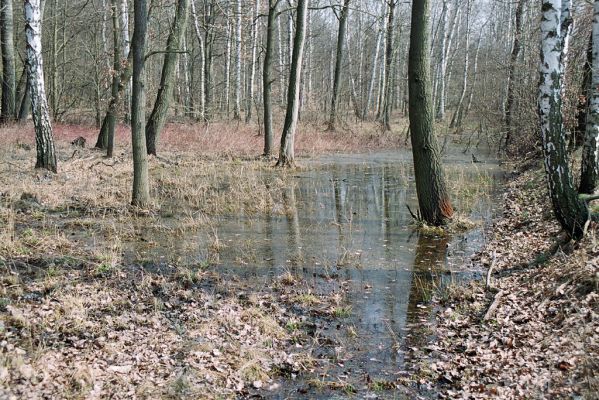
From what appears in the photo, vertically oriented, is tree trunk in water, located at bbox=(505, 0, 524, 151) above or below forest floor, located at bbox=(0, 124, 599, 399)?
above

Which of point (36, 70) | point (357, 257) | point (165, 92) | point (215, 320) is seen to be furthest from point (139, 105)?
point (165, 92)

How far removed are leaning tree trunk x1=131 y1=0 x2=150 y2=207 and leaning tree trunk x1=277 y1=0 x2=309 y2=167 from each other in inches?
311

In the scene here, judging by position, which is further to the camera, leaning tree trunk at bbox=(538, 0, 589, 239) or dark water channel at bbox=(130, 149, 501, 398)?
leaning tree trunk at bbox=(538, 0, 589, 239)

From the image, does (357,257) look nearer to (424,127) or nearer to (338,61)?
(424,127)

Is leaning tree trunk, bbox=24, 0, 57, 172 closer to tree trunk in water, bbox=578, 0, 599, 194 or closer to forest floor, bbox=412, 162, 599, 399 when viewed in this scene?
forest floor, bbox=412, 162, 599, 399

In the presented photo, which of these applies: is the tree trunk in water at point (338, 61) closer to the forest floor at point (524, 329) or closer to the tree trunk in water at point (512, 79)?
the tree trunk in water at point (512, 79)

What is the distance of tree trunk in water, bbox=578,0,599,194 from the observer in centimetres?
872

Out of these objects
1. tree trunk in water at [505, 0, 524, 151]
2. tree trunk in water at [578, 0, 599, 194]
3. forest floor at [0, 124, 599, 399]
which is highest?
tree trunk in water at [505, 0, 524, 151]

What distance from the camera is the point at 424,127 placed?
32.5ft

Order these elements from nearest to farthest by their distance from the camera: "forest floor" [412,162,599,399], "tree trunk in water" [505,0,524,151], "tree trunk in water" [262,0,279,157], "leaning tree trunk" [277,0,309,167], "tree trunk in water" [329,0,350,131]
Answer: "forest floor" [412,162,599,399] → "leaning tree trunk" [277,0,309,167] → "tree trunk in water" [262,0,279,157] → "tree trunk in water" [505,0,524,151] → "tree trunk in water" [329,0,350,131]

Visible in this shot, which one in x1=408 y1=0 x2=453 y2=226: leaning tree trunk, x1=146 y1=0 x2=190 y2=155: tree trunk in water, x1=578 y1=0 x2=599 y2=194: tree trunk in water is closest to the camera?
x1=578 y1=0 x2=599 y2=194: tree trunk in water

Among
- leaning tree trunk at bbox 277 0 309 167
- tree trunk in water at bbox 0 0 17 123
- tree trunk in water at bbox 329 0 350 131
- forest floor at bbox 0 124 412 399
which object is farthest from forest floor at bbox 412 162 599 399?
tree trunk in water at bbox 329 0 350 131

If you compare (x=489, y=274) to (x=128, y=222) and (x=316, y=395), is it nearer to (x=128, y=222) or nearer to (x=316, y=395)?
(x=316, y=395)

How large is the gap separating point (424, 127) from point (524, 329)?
5067 millimetres
